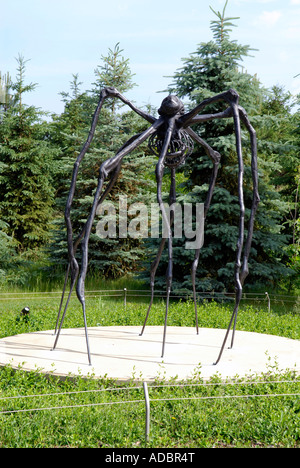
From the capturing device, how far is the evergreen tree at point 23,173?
726 inches

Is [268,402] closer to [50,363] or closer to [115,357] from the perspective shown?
[115,357]

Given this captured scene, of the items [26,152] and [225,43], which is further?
[26,152]

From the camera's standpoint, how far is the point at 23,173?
18812 mm

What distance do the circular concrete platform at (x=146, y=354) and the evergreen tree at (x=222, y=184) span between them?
4639mm

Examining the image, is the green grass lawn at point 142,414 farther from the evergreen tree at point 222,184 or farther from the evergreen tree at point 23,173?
the evergreen tree at point 23,173

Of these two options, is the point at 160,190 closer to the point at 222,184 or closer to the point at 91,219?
the point at 91,219

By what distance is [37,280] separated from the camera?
1576 centimetres

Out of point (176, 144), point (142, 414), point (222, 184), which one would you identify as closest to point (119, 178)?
point (222, 184)

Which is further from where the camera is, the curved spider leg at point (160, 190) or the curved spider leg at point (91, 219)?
the curved spider leg at point (160, 190)

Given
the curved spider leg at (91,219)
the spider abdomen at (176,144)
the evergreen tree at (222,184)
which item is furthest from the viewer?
the evergreen tree at (222,184)

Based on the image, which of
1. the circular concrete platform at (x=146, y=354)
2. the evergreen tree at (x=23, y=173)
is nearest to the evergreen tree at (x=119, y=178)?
the evergreen tree at (x=23, y=173)
